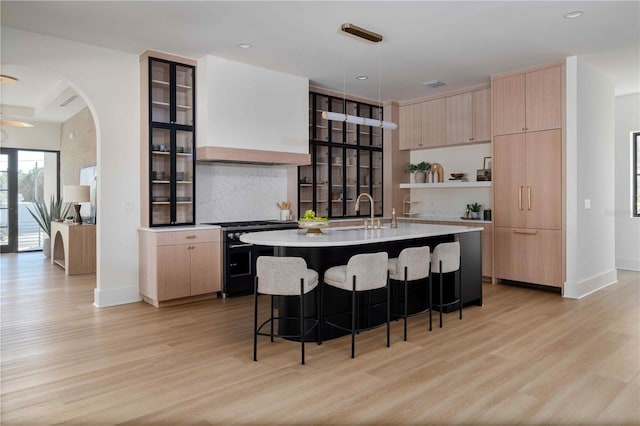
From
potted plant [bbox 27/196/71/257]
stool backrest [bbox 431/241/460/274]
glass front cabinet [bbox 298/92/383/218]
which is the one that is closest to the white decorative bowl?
stool backrest [bbox 431/241/460/274]

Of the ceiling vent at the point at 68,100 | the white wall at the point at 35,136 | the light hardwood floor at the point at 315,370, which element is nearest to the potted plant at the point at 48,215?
the white wall at the point at 35,136

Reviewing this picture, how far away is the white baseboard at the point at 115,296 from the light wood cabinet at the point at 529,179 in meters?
4.86

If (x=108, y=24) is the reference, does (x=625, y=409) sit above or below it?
below

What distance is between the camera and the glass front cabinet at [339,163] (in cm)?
695

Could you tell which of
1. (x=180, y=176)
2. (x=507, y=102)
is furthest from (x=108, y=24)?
(x=507, y=102)

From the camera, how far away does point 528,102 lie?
5.77 metres

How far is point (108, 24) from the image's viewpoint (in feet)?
14.1

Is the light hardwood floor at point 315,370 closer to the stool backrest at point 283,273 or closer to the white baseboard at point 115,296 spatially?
the white baseboard at point 115,296

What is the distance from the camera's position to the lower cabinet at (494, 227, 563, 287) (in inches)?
220

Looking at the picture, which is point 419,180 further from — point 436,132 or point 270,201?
point 270,201

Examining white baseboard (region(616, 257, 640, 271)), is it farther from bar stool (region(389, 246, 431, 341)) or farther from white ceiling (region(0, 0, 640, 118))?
bar stool (region(389, 246, 431, 341))

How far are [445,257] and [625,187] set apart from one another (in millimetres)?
4840

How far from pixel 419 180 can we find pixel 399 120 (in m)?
1.16

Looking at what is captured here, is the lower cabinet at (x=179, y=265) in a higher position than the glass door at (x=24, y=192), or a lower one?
lower
